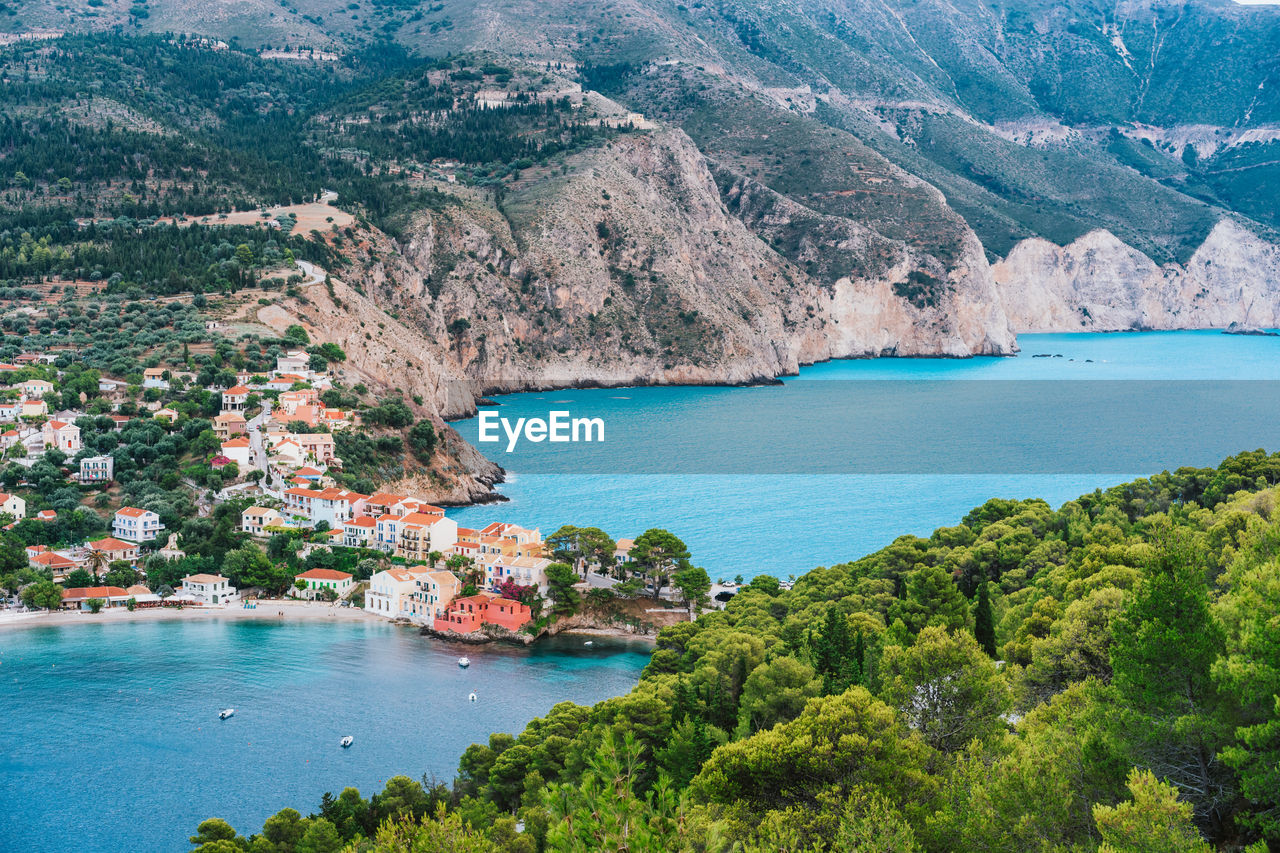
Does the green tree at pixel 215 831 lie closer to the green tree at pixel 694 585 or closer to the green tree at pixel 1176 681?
the green tree at pixel 1176 681

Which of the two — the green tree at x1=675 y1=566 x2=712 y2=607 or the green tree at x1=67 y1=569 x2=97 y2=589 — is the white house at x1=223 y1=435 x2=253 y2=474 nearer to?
the green tree at x1=67 y1=569 x2=97 y2=589

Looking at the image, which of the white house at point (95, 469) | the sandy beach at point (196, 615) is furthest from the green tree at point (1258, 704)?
the white house at point (95, 469)

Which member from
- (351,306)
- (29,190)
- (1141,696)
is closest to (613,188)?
(351,306)

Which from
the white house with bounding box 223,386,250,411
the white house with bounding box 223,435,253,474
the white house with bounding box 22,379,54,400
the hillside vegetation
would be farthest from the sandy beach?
the hillside vegetation

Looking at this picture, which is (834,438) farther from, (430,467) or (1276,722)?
(1276,722)

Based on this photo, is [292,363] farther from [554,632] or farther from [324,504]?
[554,632]

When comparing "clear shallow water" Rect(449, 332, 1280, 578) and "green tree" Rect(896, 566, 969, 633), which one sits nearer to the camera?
"green tree" Rect(896, 566, 969, 633)
